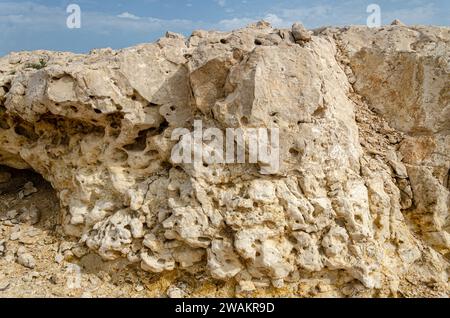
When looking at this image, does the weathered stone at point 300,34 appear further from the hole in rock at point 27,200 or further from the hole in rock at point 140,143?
the hole in rock at point 27,200

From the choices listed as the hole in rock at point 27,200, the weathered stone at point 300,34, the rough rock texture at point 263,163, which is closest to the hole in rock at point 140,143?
the rough rock texture at point 263,163

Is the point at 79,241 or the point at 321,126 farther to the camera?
the point at 79,241

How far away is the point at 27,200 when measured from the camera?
7566mm

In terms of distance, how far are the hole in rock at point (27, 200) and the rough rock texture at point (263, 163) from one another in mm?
715

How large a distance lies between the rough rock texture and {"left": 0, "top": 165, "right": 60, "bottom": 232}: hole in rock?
71 cm

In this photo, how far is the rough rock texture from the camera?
502 cm

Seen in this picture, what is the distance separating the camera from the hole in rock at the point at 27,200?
7.00m

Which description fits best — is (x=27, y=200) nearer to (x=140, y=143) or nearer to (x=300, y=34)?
(x=140, y=143)

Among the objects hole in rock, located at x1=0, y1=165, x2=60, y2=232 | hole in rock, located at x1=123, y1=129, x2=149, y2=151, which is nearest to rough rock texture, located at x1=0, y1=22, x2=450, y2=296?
hole in rock, located at x1=123, y1=129, x2=149, y2=151

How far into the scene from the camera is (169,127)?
5766mm

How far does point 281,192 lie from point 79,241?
3780 mm

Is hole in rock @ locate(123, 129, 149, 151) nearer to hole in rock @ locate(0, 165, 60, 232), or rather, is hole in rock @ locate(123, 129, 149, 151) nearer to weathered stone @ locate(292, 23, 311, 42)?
hole in rock @ locate(0, 165, 60, 232)

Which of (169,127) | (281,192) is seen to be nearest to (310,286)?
(281,192)

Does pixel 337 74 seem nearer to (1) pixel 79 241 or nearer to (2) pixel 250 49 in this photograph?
(2) pixel 250 49
